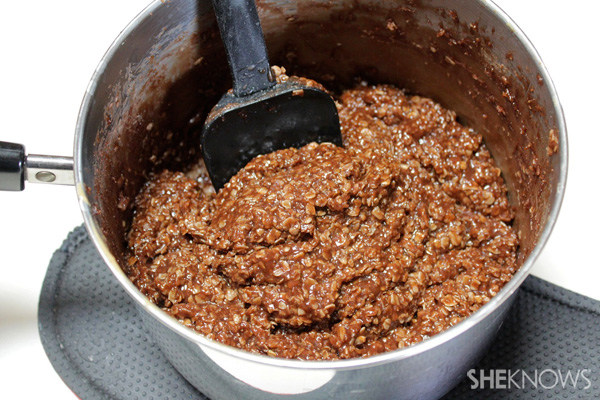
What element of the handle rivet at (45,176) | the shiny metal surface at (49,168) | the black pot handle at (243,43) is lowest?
the handle rivet at (45,176)

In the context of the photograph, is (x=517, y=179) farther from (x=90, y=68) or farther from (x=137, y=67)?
(x=90, y=68)

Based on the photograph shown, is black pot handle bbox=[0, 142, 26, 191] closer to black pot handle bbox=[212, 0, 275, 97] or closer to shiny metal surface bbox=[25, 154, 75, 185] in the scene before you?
shiny metal surface bbox=[25, 154, 75, 185]

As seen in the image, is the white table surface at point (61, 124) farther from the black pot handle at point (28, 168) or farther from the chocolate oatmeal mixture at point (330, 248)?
the black pot handle at point (28, 168)

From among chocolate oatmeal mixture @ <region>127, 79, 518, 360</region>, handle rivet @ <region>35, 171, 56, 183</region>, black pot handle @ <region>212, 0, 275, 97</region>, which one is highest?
black pot handle @ <region>212, 0, 275, 97</region>

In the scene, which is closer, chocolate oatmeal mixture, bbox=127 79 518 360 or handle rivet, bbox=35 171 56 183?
handle rivet, bbox=35 171 56 183

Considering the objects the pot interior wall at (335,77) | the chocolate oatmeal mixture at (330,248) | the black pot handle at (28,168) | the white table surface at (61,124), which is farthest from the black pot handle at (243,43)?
the white table surface at (61,124)

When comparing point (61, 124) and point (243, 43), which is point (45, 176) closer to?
point (243, 43)

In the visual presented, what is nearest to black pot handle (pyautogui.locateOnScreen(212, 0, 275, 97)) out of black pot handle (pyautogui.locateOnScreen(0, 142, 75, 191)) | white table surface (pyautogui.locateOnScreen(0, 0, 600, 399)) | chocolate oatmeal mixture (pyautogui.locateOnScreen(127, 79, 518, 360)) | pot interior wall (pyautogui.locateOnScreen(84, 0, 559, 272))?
pot interior wall (pyautogui.locateOnScreen(84, 0, 559, 272))
